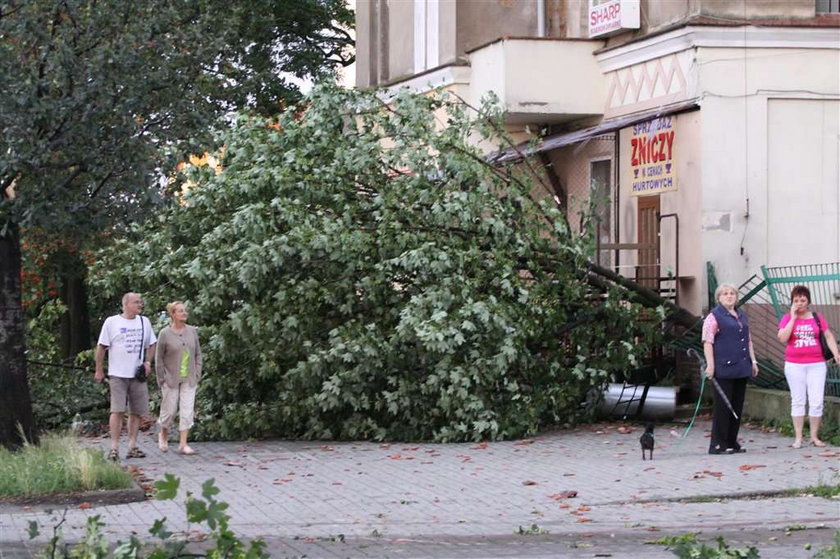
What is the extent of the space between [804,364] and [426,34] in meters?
11.3

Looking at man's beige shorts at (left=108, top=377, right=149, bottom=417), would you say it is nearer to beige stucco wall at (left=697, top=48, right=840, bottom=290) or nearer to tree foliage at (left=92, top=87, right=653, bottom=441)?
tree foliage at (left=92, top=87, right=653, bottom=441)

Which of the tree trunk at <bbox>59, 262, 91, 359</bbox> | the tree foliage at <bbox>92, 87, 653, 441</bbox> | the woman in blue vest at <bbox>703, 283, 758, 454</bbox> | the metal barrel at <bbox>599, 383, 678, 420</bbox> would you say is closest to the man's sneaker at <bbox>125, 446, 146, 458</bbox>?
the tree foliage at <bbox>92, 87, 653, 441</bbox>

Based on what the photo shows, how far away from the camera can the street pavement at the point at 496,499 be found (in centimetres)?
954

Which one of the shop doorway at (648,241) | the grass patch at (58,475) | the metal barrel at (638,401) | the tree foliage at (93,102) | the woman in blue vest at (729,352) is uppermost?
the tree foliage at (93,102)

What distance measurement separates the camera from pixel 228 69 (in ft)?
61.3

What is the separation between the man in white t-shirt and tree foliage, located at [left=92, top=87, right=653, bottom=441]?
992 millimetres

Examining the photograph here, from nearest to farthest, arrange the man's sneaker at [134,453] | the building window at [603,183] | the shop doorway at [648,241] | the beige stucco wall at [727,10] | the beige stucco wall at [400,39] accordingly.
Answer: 1. the man's sneaker at [134,453]
2. the beige stucco wall at [727,10]
3. the shop doorway at [648,241]
4. the building window at [603,183]
5. the beige stucco wall at [400,39]

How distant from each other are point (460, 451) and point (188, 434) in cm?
337

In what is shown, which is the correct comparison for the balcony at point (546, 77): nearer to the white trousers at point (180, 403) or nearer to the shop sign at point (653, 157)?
the shop sign at point (653, 157)

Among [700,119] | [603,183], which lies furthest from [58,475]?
[603,183]

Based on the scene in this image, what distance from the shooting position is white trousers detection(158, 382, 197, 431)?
14945 mm

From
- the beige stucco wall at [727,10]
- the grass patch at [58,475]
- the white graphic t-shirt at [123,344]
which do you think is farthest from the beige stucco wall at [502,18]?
the grass patch at [58,475]

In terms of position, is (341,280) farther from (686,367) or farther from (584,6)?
(584,6)

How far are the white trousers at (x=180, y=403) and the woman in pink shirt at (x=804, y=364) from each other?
6236 mm
